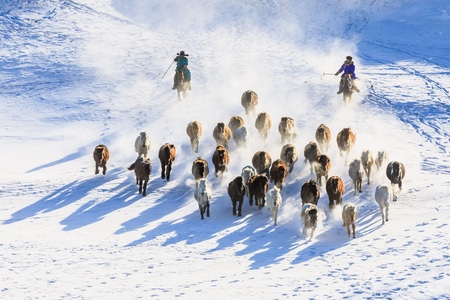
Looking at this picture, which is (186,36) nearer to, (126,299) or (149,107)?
(149,107)

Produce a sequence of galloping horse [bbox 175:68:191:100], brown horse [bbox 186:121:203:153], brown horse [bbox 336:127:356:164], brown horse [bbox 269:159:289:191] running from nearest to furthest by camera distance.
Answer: brown horse [bbox 269:159:289:191], brown horse [bbox 336:127:356:164], brown horse [bbox 186:121:203:153], galloping horse [bbox 175:68:191:100]

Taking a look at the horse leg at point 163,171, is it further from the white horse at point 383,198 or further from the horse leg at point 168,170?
the white horse at point 383,198

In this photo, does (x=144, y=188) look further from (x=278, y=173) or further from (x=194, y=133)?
(x=278, y=173)

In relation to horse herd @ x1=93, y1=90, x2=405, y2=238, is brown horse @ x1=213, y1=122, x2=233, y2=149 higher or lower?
higher

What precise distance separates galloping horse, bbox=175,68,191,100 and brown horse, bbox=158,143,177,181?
6.12 meters

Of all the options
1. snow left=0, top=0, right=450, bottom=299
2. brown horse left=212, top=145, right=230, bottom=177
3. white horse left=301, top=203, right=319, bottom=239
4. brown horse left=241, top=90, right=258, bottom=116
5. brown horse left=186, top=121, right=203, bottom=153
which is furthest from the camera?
brown horse left=241, top=90, right=258, bottom=116

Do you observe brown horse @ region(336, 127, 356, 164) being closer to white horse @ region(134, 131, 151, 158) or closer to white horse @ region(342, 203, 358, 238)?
white horse @ region(342, 203, 358, 238)

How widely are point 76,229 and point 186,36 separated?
16.4m

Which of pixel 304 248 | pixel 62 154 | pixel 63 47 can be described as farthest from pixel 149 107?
pixel 304 248

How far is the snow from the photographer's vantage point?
14.1 meters

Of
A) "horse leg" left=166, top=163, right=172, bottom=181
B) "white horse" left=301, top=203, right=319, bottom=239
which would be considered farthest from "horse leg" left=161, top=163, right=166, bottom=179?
"white horse" left=301, top=203, right=319, bottom=239

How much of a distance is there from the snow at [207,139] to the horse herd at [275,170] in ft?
1.05

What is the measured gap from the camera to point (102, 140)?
2148 centimetres

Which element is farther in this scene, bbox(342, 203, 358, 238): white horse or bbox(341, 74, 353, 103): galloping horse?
bbox(341, 74, 353, 103): galloping horse
